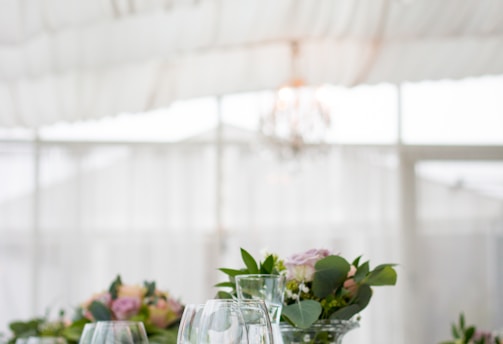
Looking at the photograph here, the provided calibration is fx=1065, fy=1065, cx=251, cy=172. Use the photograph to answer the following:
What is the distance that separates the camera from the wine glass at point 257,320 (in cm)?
105

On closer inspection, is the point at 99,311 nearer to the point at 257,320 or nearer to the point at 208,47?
the point at 208,47

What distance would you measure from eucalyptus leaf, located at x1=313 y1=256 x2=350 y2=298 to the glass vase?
0.04 m

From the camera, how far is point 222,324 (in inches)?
40.7

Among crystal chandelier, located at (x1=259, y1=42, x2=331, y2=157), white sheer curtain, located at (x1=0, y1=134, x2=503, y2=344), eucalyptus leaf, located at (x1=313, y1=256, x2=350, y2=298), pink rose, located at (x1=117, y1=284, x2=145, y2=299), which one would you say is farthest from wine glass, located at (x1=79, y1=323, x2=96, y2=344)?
white sheer curtain, located at (x1=0, y1=134, x2=503, y2=344)

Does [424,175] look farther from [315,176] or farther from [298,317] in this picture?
[298,317]

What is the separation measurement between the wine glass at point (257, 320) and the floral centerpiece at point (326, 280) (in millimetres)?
355

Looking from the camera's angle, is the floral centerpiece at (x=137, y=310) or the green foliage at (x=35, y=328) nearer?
the floral centerpiece at (x=137, y=310)

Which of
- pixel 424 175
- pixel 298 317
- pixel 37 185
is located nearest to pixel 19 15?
pixel 298 317

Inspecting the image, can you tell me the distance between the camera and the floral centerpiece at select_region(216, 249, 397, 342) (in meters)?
1.46

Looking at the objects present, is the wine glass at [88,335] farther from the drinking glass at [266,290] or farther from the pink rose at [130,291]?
the pink rose at [130,291]

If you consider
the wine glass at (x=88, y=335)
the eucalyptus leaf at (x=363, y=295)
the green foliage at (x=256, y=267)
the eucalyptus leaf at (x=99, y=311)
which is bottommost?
the eucalyptus leaf at (x=99, y=311)

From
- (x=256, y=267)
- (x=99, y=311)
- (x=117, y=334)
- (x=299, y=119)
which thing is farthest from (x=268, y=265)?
(x=299, y=119)

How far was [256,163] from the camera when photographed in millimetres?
7434

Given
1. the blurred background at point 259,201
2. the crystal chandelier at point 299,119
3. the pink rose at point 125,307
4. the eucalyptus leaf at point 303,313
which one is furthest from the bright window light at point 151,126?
the eucalyptus leaf at point 303,313
